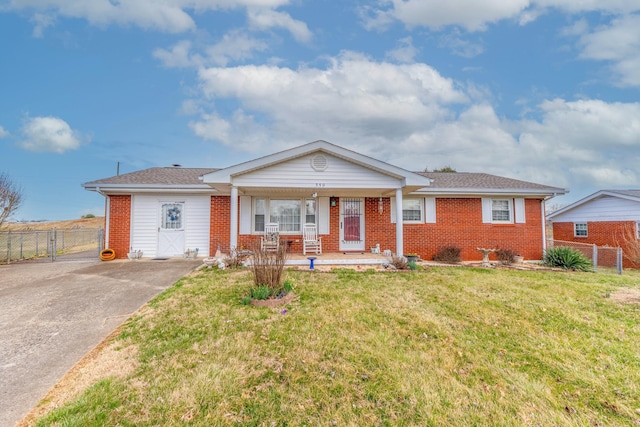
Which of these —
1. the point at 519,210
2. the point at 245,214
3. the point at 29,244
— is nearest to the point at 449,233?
the point at 519,210


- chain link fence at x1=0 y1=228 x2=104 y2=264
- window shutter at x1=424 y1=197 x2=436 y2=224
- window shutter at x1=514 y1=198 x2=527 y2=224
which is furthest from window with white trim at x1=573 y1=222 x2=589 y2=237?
chain link fence at x1=0 y1=228 x2=104 y2=264

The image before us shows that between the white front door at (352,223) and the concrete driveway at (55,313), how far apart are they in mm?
5869

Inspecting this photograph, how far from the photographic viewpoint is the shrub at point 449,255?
1089 centimetres

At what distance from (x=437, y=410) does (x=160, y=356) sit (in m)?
3.16

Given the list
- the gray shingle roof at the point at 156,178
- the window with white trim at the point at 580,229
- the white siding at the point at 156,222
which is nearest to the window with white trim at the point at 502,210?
the window with white trim at the point at 580,229

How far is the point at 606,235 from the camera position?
14109mm

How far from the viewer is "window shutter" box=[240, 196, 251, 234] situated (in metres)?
11.1

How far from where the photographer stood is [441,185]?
38.1ft

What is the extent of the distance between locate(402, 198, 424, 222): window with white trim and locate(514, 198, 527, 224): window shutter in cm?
420

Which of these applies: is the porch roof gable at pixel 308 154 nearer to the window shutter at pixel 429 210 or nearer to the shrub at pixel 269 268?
the window shutter at pixel 429 210

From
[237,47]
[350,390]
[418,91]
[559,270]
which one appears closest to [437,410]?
[350,390]

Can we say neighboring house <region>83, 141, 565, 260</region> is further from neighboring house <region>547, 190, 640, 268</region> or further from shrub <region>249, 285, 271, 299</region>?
neighboring house <region>547, 190, 640, 268</region>

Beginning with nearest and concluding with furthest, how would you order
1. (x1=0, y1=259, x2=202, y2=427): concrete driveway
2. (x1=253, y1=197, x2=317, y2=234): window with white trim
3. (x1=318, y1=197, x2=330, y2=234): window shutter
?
(x1=0, y1=259, x2=202, y2=427): concrete driveway < (x1=253, y1=197, x2=317, y2=234): window with white trim < (x1=318, y1=197, x2=330, y2=234): window shutter

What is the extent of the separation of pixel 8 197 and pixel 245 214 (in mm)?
9691
